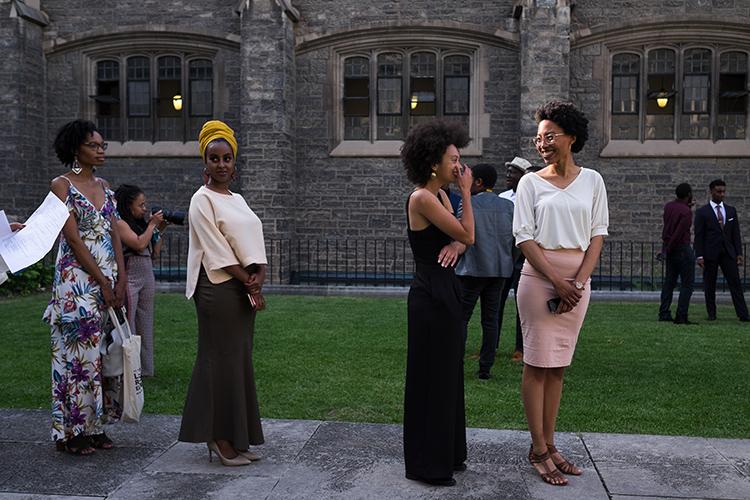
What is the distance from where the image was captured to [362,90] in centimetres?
1764

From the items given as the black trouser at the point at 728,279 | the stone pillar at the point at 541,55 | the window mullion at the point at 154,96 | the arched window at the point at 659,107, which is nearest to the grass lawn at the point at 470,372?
the black trouser at the point at 728,279

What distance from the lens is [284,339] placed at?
9.61 meters

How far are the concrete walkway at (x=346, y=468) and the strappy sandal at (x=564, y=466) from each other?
6cm

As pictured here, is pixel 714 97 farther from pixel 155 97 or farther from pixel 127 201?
pixel 127 201

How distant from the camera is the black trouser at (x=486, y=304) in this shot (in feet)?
24.1

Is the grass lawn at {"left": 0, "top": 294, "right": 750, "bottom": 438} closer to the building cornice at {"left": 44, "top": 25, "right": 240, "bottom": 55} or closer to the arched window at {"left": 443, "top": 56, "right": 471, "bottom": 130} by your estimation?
the arched window at {"left": 443, "top": 56, "right": 471, "bottom": 130}

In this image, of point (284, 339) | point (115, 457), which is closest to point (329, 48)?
point (284, 339)

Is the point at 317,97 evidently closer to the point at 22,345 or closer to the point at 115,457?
the point at 22,345

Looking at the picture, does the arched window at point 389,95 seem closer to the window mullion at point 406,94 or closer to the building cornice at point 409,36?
the window mullion at point 406,94

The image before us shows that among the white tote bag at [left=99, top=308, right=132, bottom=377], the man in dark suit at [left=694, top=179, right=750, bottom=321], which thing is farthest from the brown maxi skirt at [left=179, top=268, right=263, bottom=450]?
the man in dark suit at [left=694, top=179, right=750, bottom=321]

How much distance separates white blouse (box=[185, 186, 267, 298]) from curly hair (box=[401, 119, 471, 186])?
0.93 m

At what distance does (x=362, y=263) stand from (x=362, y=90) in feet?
12.5

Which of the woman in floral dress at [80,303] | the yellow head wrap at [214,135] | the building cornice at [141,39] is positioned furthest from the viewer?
the building cornice at [141,39]

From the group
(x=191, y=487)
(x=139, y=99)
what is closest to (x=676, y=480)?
(x=191, y=487)
